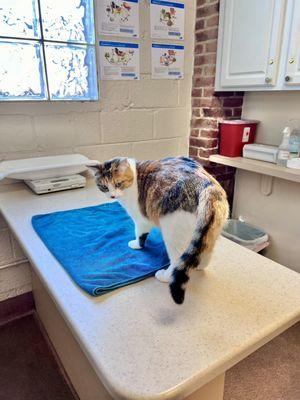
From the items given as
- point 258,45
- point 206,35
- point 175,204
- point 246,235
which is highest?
point 206,35

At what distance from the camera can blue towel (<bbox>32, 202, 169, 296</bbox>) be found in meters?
0.75

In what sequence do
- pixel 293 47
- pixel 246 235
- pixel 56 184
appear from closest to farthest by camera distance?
pixel 56 184, pixel 293 47, pixel 246 235

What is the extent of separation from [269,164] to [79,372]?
1.48 meters

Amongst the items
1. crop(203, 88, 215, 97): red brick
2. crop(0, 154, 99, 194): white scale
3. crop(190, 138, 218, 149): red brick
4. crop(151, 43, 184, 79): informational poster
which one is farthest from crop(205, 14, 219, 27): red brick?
crop(0, 154, 99, 194): white scale

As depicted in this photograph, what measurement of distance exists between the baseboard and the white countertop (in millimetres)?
979

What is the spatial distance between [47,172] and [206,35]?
1.32m

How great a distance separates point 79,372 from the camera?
3.82 ft

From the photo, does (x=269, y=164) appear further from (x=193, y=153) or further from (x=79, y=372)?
(x=79, y=372)

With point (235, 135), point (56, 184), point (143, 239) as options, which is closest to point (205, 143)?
point (235, 135)

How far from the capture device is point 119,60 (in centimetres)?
161

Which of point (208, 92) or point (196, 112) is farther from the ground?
point (208, 92)

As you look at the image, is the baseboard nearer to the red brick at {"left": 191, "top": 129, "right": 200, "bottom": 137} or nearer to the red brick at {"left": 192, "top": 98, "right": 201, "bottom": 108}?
the red brick at {"left": 191, "top": 129, "right": 200, "bottom": 137}

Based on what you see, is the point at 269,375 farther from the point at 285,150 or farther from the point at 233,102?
the point at 233,102

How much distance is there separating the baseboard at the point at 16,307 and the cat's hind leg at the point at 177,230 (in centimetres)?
134
